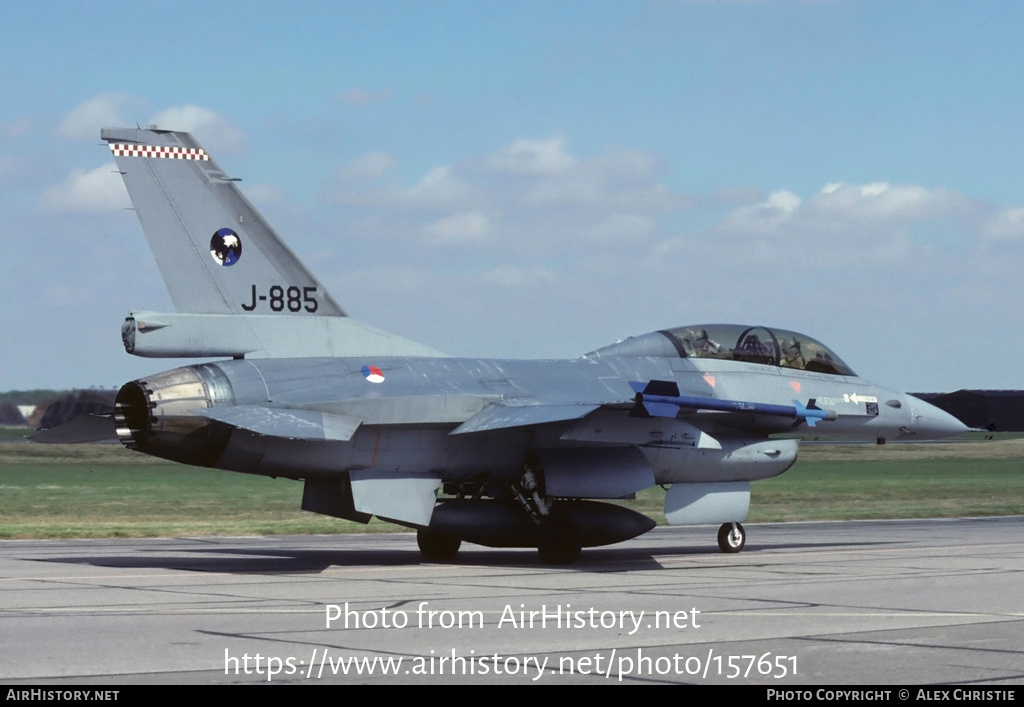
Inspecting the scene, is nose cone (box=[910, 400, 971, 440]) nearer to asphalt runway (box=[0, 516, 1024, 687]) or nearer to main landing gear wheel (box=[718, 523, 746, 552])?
asphalt runway (box=[0, 516, 1024, 687])

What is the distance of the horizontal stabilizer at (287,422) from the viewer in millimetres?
16359

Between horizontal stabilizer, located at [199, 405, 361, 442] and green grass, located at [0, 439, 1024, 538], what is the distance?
402 inches

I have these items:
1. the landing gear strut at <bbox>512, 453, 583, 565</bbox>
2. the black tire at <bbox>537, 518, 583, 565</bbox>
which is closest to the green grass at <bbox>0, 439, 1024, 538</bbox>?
the landing gear strut at <bbox>512, 453, 583, 565</bbox>

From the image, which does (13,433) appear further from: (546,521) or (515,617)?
(515,617)

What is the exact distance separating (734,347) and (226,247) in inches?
328

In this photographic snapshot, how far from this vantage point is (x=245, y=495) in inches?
1602

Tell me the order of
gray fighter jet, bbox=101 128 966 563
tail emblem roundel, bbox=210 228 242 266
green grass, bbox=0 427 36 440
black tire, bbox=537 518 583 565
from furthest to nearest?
green grass, bbox=0 427 36 440
black tire, bbox=537 518 583 565
tail emblem roundel, bbox=210 228 242 266
gray fighter jet, bbox=101 128 966 563

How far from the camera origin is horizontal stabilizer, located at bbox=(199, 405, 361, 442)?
16359 millimetres

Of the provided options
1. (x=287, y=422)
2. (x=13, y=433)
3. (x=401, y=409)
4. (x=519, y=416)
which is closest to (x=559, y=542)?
(x=519, y=416)

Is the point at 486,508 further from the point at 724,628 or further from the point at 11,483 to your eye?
the point at 11,483

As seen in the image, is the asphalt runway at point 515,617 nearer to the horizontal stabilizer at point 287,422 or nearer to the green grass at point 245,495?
the horizontal stabilizer at point 287,422

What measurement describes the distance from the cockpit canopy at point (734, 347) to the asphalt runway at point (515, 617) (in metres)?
3.15

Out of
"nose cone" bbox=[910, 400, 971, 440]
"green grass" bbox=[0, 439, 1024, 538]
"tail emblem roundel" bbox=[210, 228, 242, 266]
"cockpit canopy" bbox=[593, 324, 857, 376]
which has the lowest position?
"green grass" bbox=[0, 439, 1024, 538]

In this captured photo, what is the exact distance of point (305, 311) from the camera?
18.6 metres
